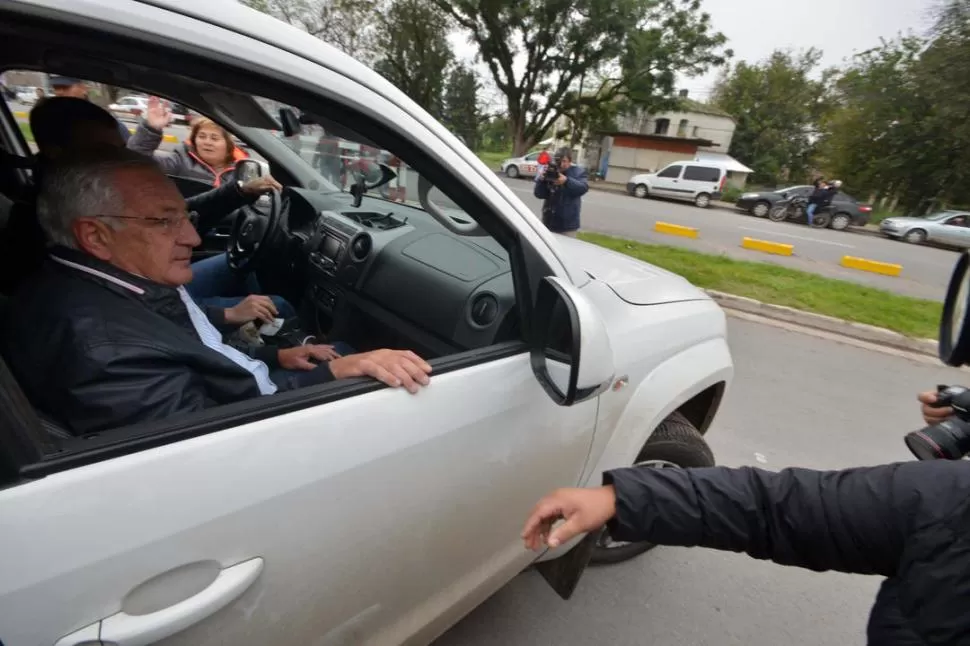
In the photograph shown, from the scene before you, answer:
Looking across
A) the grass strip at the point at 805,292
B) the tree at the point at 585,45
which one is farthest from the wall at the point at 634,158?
the grass strip at the point at 805,292

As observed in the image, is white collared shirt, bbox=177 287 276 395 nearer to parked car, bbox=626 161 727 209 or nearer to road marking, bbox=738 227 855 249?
road marking, bbox=738 227 855 249

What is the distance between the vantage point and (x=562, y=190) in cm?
639

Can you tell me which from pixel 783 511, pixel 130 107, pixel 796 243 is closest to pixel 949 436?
pixel 783 511

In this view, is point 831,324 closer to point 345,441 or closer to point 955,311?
point 955,311

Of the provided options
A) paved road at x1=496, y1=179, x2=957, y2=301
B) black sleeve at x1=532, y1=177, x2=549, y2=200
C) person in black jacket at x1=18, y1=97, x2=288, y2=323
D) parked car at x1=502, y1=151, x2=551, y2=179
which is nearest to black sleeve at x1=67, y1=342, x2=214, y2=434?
person in black jacket at x1=18, y1=97, x2=288, y2=323

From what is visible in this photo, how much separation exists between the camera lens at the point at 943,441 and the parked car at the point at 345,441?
67 cm

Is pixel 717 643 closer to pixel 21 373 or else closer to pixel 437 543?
pixel 437 543

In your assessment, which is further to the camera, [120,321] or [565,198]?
[565,198]

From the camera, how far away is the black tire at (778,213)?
1892 centimetres

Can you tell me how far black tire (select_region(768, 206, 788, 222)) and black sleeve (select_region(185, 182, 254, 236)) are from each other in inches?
813

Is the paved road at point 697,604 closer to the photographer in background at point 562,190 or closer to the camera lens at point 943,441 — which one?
the camera lens at point 943,441

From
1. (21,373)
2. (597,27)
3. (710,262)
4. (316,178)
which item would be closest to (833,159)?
(597,27)

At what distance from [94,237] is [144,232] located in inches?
3.8

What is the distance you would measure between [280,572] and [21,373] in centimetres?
63
